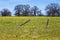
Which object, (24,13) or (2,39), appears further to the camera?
(24,13)

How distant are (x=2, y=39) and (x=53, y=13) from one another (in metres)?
46.1

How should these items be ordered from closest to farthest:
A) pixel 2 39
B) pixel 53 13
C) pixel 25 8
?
pixel 2 39 → pixel 53 13 → pixel 25 8

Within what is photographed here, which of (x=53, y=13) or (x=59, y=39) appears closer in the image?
(x=59, y=39)

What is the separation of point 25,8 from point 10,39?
48.8 m

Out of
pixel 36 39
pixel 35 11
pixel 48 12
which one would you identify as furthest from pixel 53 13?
pixel 36 39

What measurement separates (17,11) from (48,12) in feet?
39.2

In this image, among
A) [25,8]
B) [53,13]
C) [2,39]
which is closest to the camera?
[2,39]

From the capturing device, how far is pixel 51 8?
60375mm

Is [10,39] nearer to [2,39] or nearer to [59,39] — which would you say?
[2,39]

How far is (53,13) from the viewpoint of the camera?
57250 millimetres

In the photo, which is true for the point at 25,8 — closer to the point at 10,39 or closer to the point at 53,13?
the point at 53,13

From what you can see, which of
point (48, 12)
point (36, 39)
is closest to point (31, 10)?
point (48, 12)

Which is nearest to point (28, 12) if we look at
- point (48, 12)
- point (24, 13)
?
point (24, 13)

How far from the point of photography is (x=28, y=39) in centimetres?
1278
